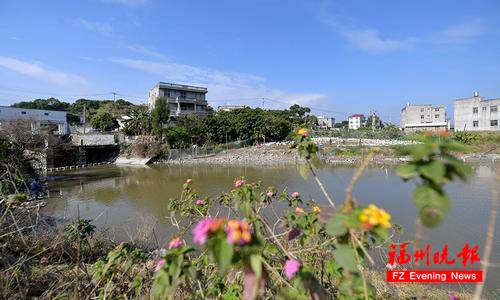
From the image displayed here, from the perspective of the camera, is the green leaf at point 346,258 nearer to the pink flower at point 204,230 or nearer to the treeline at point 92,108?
the pink flower at point 204,230

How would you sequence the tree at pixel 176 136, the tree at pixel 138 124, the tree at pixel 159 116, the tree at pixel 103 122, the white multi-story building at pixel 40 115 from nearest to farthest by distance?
the white multi-story building at pixel 40 115 < the tree at pixel 176 136 < the tree at pixel 159 116 < the tree at pixel 138 124 < the tree at pixel 103 122

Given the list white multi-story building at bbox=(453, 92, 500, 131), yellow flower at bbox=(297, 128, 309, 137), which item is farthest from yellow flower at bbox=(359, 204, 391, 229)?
white multi-story building at bbox=(453, 92, 500, 131)

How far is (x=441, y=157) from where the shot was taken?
0.78m

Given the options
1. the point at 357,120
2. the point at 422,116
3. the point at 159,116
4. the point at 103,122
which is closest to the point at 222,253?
the point at 159,116

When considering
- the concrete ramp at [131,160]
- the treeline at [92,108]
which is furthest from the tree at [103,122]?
the concrete ramp at [131,160]

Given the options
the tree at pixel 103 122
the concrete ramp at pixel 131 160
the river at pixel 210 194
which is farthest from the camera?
the tree at pixel 103 122

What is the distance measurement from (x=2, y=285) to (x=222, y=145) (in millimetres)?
29196

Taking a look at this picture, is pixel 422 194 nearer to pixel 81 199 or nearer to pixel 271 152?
pixel 81 199

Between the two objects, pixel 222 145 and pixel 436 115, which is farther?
pixel 436 115

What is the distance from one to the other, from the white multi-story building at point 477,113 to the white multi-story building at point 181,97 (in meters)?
31.6

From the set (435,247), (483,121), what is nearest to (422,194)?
(435,247)

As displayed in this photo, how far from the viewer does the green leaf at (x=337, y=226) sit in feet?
2.43

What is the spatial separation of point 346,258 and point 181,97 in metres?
41.8

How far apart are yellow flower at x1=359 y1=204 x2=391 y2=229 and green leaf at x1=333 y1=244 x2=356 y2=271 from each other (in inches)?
4.7
